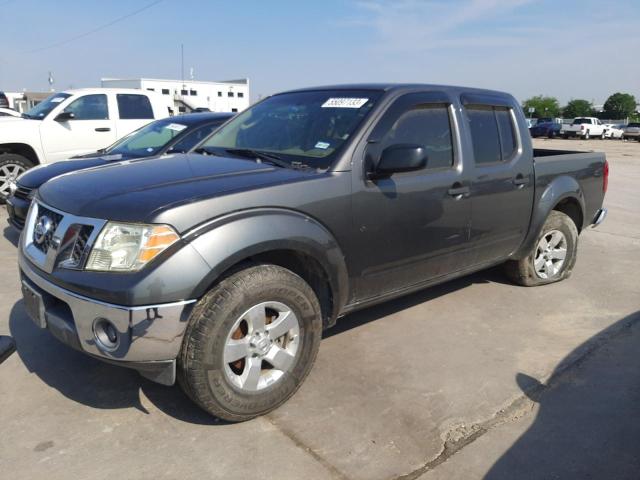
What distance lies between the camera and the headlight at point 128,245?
2.47 meters

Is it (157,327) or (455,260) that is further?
(455,260)

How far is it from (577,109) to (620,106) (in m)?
6.50

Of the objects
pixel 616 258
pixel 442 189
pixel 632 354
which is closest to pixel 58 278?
pixel 442 189

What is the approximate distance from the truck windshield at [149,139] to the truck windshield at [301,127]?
115 inches

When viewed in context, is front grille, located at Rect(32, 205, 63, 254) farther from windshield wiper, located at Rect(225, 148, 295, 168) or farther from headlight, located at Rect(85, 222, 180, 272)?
windshield wiper, located at Rect(225, 148, 295, 168)

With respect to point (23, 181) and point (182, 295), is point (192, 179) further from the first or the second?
point (23, 181)

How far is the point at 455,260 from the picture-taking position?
13.0 feet

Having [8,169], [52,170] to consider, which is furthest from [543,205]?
[8,169]

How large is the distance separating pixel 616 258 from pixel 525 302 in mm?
2324

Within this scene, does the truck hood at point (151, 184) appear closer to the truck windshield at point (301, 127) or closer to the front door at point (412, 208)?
the truck windshield at point (301, 127)

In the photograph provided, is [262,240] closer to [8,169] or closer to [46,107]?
[8,169]

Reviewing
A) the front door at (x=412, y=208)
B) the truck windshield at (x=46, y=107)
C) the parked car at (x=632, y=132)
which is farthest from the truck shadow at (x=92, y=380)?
the parked car at (x=632, y=132)

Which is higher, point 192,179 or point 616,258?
point 192,179

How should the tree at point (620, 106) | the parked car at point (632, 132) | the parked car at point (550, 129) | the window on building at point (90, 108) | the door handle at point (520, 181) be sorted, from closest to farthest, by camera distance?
1. the door handle at point (520, 181)
2. the window on building at point (90, 108)
3. the parked car at point (632, 132)
4. the parked car at point (550, 129)
5. the tree at point (620, 106)
